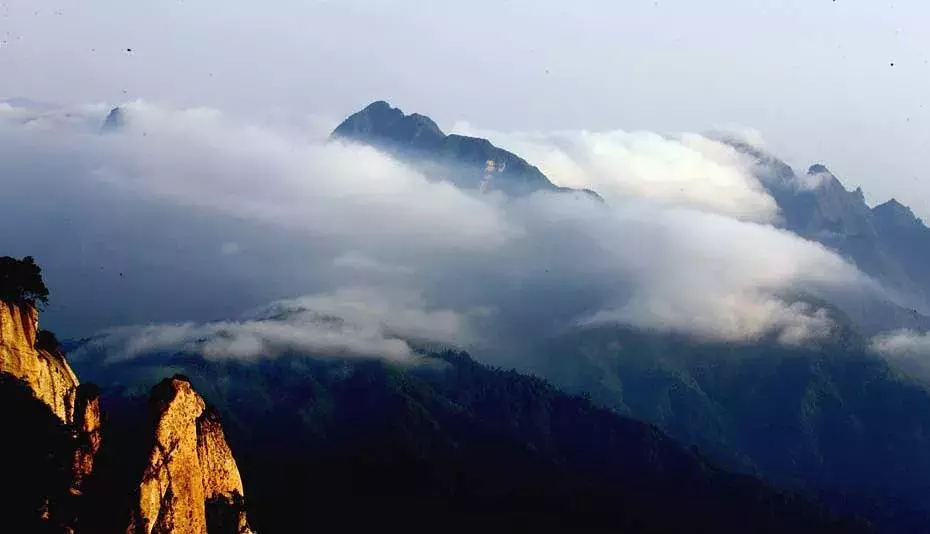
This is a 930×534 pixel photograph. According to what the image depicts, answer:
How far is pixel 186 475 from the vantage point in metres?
148

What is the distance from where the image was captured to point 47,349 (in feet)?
504

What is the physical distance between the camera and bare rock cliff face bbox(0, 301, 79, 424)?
463ft

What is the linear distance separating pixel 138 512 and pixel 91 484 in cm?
771

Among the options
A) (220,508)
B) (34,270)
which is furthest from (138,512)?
(34,270)

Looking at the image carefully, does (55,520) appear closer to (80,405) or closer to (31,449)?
(31,449)

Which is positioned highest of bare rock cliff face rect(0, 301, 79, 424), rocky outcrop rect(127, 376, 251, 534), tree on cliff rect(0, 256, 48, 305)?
tree on cliff rect(0, 256, 48, 305)

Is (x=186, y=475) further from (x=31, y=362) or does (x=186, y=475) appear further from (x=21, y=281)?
(x=21, y=281)

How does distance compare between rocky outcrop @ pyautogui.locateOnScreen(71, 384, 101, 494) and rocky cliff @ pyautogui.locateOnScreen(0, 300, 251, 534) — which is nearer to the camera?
rocky cliff @ pyautogui.locateOnScreen(0, 300, 251, 534)

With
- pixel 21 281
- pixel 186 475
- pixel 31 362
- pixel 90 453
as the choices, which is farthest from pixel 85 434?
pixel 21 281

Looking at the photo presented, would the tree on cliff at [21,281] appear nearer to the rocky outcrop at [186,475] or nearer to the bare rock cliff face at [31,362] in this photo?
the bare rock cliff face at [31,362]

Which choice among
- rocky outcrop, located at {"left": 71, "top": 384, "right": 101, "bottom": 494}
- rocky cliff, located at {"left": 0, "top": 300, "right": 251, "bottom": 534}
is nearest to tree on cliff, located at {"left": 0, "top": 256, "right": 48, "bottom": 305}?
rocky cliff, located at {"left": 0, "top": 300, "right": 251, "bottom": 534}

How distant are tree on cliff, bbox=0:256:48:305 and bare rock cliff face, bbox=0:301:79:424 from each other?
13.3ft

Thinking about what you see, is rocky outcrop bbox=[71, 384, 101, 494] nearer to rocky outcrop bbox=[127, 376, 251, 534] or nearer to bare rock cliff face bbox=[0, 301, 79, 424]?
bare rock cliff face bbox=[0, 301, 79, 424]

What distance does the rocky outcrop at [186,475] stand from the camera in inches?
5551
